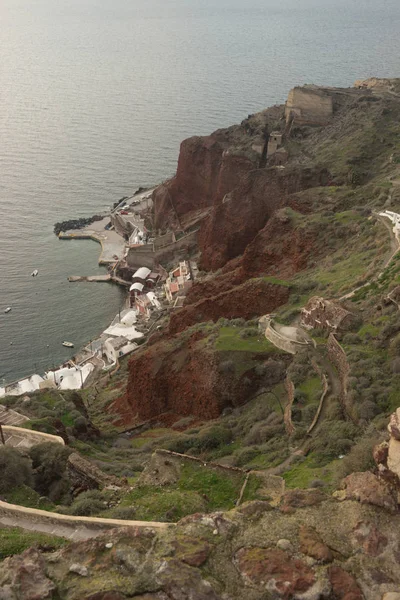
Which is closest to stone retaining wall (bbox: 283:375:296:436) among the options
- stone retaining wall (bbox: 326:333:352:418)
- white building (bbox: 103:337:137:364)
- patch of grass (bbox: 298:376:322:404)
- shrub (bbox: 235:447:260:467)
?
patch of grass (bbox: 298:376:322:404)

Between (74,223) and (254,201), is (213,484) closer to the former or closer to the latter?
(254,201)

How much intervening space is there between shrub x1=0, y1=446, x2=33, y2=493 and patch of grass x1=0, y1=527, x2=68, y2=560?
115 inches

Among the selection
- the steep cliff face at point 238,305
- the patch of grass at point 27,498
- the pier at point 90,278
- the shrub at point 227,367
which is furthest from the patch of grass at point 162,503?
the pier at point 90,278

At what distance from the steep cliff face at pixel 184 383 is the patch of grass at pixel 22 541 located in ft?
47.5

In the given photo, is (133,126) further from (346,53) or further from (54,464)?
(54,464)

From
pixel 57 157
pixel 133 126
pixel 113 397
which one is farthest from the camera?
pixel 133 126

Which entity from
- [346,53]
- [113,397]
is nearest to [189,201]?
[113,397]

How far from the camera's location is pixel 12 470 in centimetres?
2130

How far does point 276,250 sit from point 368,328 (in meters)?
22.2

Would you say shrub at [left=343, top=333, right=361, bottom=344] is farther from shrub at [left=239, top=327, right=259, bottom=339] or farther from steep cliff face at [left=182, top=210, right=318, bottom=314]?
steep cliff face at [left=182, top=210, right=318, bottom=314]

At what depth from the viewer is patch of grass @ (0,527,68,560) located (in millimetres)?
16688

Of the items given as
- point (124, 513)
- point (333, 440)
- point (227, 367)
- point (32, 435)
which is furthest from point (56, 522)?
point (227, 367)

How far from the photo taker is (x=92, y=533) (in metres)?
17.9

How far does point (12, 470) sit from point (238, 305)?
2316cm
